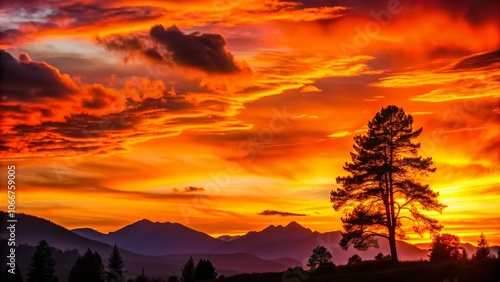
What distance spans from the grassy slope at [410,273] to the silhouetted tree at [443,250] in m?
2.08

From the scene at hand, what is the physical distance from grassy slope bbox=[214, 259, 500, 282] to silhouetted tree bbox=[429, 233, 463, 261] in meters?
2.08

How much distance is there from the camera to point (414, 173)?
56.7 metres

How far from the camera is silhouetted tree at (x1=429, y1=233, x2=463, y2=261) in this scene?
55438 mm

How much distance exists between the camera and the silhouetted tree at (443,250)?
5544cm

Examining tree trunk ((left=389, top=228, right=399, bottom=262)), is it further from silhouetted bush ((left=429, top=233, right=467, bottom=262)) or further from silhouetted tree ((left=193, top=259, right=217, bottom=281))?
silhouetted tree ((left=193, top=259, right=217, bottom=281))

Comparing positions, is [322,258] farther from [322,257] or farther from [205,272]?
[205,272]

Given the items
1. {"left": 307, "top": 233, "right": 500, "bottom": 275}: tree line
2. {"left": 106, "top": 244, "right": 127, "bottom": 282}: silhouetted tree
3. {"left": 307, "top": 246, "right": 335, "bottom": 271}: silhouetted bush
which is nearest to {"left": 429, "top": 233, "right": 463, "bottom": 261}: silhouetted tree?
{"left": 307, "top": 233, "right": 500, "bottom": 275}: tree line

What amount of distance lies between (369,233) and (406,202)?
4.20 metres

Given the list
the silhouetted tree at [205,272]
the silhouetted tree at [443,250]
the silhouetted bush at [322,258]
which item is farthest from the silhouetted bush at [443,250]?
the silhouetted tree at [205,272]

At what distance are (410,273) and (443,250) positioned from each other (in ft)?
23.9

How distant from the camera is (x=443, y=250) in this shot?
A: 2191 inches

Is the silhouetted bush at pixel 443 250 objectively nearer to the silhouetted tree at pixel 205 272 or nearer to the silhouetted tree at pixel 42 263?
the silhouetted tree at pixel 205 272

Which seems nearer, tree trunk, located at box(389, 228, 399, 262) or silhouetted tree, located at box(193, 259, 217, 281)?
tree trunk, located at box(389, 228, 399, 262)

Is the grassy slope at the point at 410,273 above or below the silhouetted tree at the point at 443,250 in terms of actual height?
below
